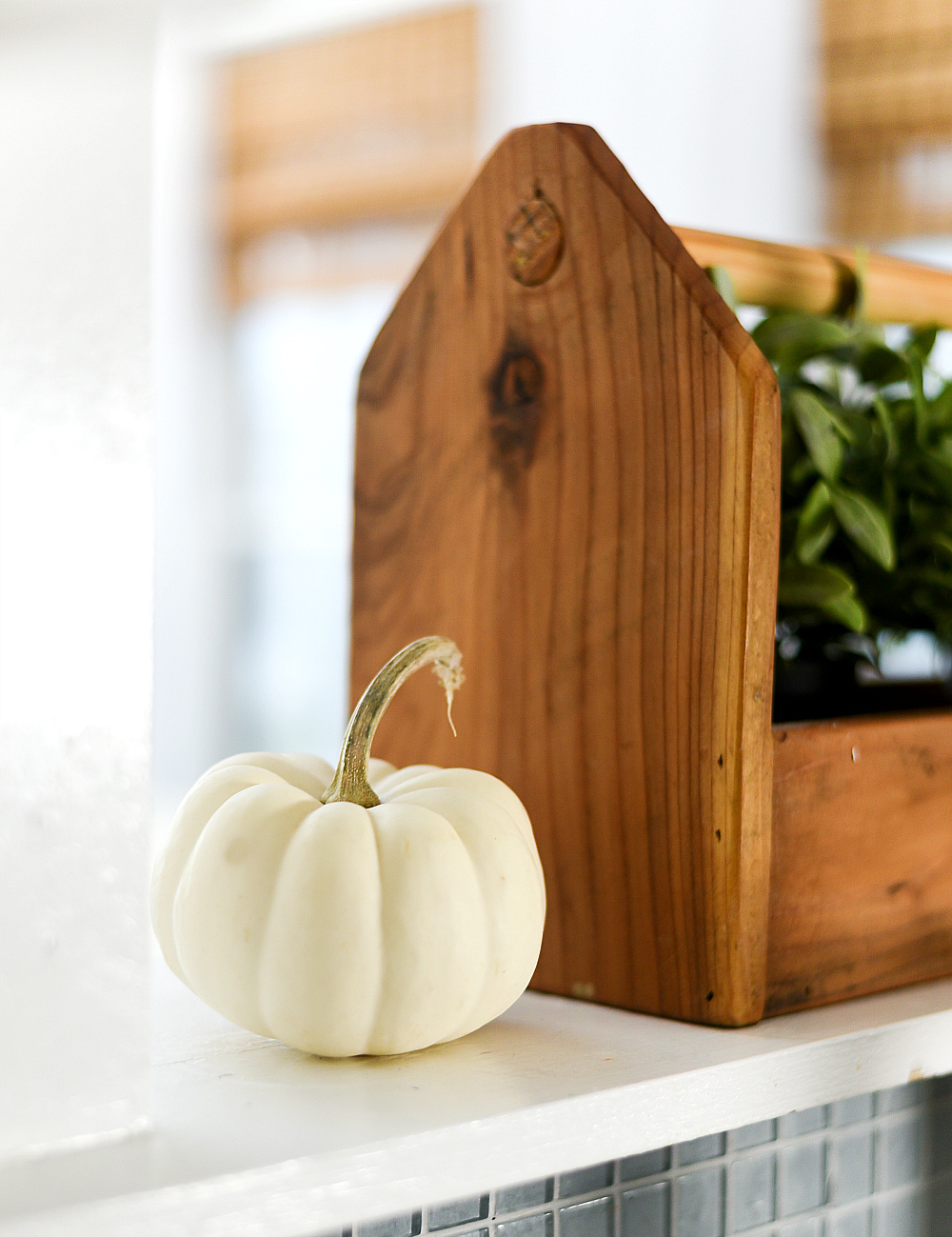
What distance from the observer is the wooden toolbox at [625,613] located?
51 cm

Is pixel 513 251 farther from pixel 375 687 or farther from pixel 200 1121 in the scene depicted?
pixel 200 1121

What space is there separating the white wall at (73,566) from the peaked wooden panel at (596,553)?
228mm

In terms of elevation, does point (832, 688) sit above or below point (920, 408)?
below

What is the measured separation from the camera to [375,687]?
1.58 ft

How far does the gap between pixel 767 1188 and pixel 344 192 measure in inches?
123

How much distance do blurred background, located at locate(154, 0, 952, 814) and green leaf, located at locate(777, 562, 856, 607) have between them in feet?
6.38

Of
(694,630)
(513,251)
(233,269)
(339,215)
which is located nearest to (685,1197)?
(694,630)

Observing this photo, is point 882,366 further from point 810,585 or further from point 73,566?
point 73,566

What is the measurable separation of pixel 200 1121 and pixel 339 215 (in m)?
3.26

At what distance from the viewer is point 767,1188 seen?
2.02 feet

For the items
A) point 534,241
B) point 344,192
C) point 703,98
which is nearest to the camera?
point 534,241

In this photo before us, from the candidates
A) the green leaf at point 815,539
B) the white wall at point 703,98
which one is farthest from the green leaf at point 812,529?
the white wall at point 703,98

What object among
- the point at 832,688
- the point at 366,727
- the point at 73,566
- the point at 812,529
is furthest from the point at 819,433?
the point at 73,566

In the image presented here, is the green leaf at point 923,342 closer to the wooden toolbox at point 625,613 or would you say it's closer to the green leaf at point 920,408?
the green leaf at point 920,408
